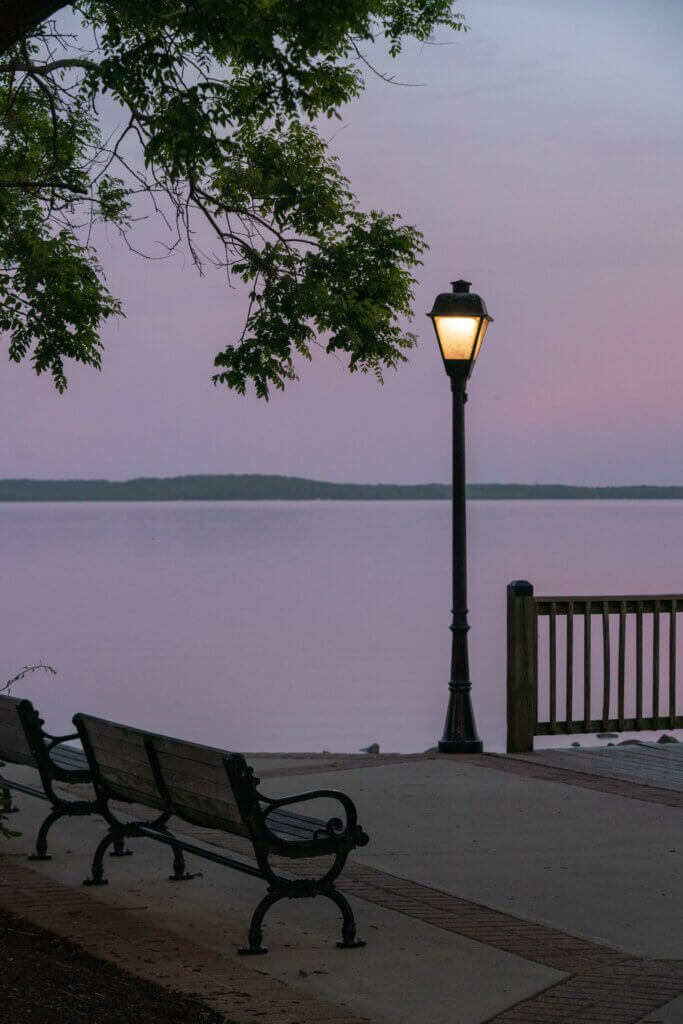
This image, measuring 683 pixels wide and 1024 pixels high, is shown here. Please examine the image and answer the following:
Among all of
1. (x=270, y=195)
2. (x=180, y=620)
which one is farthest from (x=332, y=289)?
(x=180, y=620)

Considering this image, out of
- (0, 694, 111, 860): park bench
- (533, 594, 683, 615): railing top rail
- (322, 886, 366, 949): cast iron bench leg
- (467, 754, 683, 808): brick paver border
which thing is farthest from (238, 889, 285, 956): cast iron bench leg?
(533, 594, 683, 615): railing top rail

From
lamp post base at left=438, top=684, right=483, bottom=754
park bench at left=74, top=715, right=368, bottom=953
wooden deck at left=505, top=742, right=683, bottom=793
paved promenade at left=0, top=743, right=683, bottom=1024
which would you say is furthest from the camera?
lamp post base at left=438, top=684, right=483, bottom=754

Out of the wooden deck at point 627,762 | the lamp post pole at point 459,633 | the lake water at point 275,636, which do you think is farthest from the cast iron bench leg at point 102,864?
the lake water at point 275,636

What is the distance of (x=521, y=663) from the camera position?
1111 centimetres

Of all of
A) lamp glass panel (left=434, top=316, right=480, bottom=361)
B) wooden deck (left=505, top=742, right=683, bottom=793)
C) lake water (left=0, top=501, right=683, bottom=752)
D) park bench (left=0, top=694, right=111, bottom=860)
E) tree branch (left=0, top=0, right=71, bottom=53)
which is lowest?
lake water (left=0, top=501, right=683, bottom=752)

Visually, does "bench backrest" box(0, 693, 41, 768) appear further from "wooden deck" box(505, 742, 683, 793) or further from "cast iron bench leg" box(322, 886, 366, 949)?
"wooden deck" box(505, 742, 683, 793)

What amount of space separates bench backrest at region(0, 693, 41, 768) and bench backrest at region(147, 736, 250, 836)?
1251 millimetres

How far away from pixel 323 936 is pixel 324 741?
2098 cm

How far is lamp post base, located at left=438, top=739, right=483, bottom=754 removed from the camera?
1142cm

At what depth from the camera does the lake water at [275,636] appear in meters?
29.6

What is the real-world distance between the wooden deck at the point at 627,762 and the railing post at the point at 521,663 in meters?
0.24

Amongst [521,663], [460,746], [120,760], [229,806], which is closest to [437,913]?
[229,806]

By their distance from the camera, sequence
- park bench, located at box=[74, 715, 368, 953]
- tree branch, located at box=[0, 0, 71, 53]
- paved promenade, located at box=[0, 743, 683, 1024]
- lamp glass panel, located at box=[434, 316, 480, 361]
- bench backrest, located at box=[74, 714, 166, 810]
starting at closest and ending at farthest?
paved promenade, located at box=[0, 743, 683, 1024] < tree branch, located at box=[0, 0, 71, 53] < park bench, located at box=[74, 715, 368, 953] < bench backrest, located at box=[74, 714, 166, 810] < lamp glass panel, located at box=[434, 316, 480, 361]

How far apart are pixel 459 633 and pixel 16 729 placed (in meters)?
4.88
